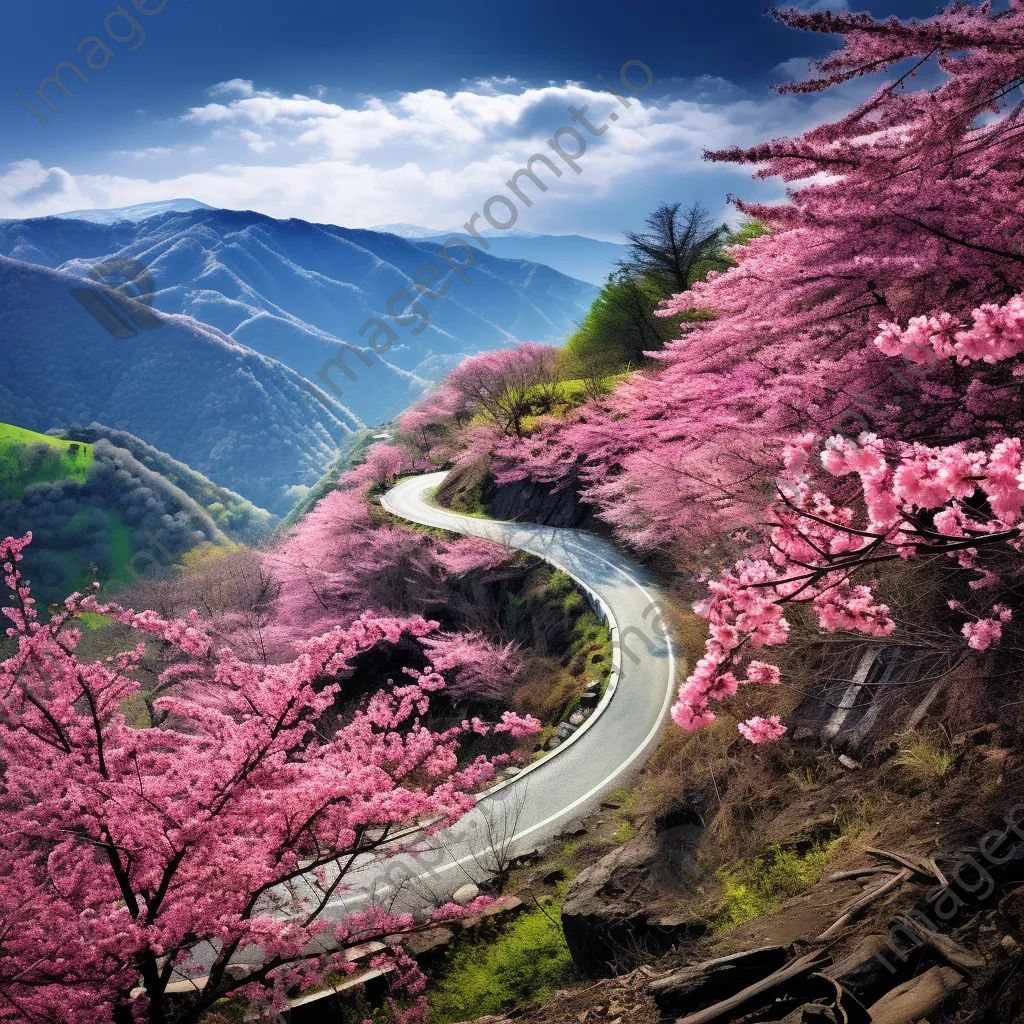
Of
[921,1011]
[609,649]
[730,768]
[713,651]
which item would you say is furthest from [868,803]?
[609,649]

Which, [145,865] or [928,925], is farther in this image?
[145,865]

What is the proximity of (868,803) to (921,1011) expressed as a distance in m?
3.59

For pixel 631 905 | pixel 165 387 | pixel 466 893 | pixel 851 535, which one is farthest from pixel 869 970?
pixel 165 387

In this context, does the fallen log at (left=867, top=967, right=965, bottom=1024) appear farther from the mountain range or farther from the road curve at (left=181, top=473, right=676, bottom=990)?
the mountain range

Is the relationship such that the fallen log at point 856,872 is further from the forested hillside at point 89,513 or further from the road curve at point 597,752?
the forested hillside at point 89,513

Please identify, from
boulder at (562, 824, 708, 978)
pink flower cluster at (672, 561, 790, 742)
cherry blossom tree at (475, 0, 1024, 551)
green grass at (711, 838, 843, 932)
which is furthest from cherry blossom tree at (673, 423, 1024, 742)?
boulder at (562, 824, 708, 978)

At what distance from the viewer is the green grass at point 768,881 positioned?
6.02 m

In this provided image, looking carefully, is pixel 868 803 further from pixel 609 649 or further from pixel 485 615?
pixel 485 615

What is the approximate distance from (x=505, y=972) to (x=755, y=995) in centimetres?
519

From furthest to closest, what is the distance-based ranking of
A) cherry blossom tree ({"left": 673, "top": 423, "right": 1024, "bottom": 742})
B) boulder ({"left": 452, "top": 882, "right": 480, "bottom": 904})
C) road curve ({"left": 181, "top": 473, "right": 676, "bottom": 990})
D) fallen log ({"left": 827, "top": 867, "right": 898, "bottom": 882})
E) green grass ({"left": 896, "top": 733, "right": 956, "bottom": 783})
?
road curve ({"left": 181, "top": 473, "right": 676, "bottom": 990}), boulder ({"left": 452, "top": 882, "right": 480, "bottom": 904}), green grass ({"left": 896, "top": 733, "right": 956, "bottom": 783}), fallen log ({"left": 827, "top": 867, "right": 898, "bottom": 882}), cherry blossom tree ({"left": 673, "top": 423, "right": 1024, "bottom": 742})

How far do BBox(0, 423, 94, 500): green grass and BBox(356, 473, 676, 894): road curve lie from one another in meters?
63.3

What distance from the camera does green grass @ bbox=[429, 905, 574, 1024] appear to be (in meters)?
7.58

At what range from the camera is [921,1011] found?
10.3 feet

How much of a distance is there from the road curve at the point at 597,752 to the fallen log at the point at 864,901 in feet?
20.5
